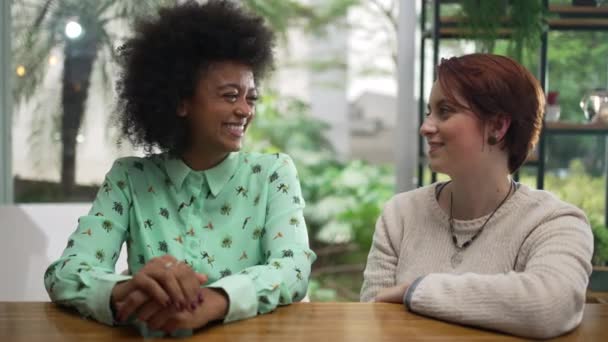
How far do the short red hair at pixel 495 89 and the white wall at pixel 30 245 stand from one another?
6.19 feet

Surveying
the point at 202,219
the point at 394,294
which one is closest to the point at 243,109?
the point at 202,219

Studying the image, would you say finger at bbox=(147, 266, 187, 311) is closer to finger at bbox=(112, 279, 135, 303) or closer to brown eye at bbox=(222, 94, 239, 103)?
finger at bbox=(112, 279, 135, 303)

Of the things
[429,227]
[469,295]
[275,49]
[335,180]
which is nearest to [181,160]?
[275,49]

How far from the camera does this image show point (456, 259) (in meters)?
1.73

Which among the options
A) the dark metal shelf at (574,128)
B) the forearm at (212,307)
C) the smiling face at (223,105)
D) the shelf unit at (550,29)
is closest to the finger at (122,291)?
the forearm at (212,307)

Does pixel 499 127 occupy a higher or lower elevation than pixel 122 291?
higher

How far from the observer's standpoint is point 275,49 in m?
2.00

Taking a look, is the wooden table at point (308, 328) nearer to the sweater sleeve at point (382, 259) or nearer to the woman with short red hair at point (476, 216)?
the woman with short red hair at point (476, 216)

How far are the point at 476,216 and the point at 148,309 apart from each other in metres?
0.77

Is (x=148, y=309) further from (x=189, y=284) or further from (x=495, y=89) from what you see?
(x=495, y=89)

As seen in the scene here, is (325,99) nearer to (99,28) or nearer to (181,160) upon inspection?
(99,28)

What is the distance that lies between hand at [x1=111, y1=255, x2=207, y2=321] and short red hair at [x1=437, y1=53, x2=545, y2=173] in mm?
685

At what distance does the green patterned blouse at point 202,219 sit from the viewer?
1691 millimetres

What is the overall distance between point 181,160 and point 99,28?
192 cm
